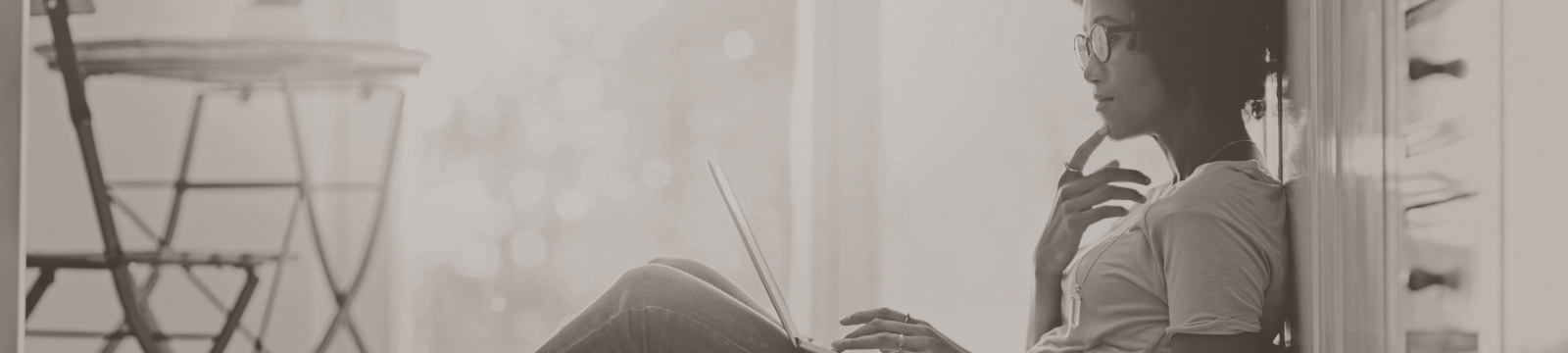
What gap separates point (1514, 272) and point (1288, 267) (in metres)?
0.49

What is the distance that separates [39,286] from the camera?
1703mm

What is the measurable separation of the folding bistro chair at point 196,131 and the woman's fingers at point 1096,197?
120 cm

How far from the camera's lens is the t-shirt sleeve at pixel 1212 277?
3.68 feet

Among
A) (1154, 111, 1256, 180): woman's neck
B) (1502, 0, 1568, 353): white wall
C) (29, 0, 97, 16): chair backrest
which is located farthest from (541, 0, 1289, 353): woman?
(29, 0, 97, 16): chair backrest

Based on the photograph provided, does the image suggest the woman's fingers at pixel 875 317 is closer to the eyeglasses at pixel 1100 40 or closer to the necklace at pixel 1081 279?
the necklace at pixel 1081 279

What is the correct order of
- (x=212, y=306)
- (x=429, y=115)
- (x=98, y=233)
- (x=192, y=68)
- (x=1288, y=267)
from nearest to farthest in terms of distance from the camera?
(x=1288, y=267), (x=98, y=233), (x=192, y=68), (x=212, y=306), (x=429, y=115)

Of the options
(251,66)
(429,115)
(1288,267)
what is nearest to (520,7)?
(429,115)

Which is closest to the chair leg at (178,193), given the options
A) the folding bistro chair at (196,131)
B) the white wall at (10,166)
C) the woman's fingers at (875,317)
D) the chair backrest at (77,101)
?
the folding bistro chair at (196,131)

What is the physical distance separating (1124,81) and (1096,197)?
174 mm

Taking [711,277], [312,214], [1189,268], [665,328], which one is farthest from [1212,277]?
[312,214]

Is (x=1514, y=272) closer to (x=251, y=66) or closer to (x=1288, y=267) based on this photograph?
(x=1288, y=267)

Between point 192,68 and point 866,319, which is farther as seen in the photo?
point 192,68

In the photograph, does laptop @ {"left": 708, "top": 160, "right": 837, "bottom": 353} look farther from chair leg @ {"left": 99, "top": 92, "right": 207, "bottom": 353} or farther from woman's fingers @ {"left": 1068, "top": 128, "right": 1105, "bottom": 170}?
chair leg @ {"left": 99, "top": 92, "right": 207, "bottom": 353}

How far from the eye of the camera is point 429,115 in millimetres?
2455
